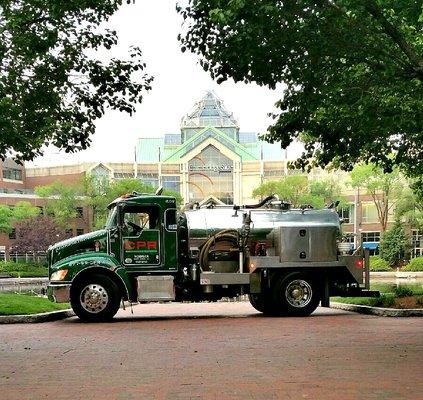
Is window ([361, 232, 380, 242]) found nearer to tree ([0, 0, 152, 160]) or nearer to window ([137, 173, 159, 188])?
window ([137, 173, 159, 188])

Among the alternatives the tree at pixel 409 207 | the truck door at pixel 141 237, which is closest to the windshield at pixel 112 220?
the truck door at pixel 141 237

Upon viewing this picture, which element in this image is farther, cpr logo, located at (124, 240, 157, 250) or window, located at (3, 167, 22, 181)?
window, located at (3, 167, 22, 181)

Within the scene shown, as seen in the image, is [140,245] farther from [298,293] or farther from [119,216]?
[298,293]

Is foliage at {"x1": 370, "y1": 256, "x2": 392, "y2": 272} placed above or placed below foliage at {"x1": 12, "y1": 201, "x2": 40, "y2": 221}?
below

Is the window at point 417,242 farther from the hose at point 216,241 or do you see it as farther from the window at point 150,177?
the hose at point 216,241

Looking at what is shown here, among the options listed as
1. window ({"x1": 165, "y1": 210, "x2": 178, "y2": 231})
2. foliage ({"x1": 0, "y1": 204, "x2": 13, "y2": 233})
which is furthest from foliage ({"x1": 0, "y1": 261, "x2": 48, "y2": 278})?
window ({"x1": 165, "y1": 210, "x2": 178, "y2": 231})

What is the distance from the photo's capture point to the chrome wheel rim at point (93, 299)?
1687 centimetres

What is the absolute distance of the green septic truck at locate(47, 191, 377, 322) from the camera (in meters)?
17.1

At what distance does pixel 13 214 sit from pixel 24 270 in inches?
417

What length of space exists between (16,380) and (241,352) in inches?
131

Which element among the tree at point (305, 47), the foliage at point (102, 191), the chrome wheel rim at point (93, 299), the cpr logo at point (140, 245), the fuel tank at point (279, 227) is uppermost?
the foliage at point (102, 191)

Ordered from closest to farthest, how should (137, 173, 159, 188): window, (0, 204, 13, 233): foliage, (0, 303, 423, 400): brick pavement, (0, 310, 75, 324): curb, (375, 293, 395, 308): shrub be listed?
(0, 303, 423, 400): brick pavement < (0, 310, 75, 324): curb < (375, 293, 395, 308): shrub < (0, 204, 13, 233): foliage < (137, 173, 159, 188): window

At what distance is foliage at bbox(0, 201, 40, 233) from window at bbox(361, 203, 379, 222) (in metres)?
38.4

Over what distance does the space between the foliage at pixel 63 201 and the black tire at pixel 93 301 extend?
62676 mm
